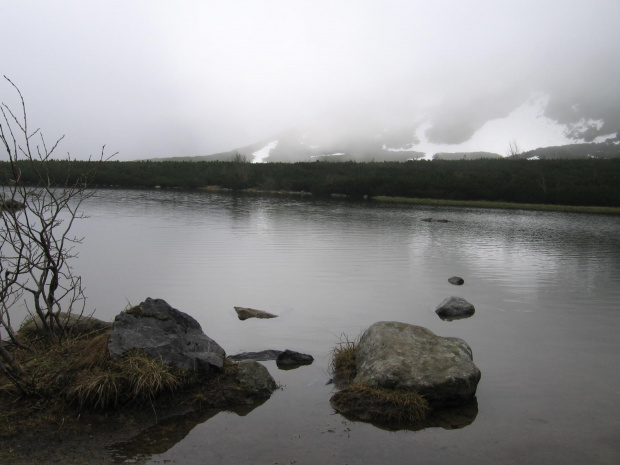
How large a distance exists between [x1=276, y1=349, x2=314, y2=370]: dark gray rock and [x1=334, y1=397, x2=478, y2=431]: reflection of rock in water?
2311mm

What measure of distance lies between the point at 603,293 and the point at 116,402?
55.9 ft

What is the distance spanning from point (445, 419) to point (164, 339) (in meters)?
4.50

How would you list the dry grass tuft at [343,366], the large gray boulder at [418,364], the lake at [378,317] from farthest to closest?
the dry grass tuft at [343,366], the large gray boulder at [418,364], the lake at [378,317]

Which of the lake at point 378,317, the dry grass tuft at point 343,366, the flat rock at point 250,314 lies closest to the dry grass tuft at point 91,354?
the lake at point 378,317

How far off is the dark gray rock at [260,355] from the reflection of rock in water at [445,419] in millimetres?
2763

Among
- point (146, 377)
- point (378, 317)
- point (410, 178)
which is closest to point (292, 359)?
point (146, 377)

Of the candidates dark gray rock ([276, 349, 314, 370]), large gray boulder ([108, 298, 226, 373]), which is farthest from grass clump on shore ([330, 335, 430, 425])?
large gray boulder ([108, 298, 226, 373])

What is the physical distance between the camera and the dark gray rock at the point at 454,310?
13.9 metres

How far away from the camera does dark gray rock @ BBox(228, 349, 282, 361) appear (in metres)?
9.59

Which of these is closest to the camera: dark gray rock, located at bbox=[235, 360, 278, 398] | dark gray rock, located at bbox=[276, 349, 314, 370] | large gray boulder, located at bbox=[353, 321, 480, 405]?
large gray boulder, located at bbox=[353, 321, 480, 405]

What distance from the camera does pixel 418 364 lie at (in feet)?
26.1

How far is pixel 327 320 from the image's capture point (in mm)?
12969

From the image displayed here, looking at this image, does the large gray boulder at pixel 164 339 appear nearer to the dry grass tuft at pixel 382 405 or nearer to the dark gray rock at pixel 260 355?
the dark gray rock at pixel 260 355

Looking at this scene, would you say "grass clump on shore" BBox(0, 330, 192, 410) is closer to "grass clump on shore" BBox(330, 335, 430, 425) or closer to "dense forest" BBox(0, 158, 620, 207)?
"grass clump on shore" BBox(330, 335, 430, 425)
